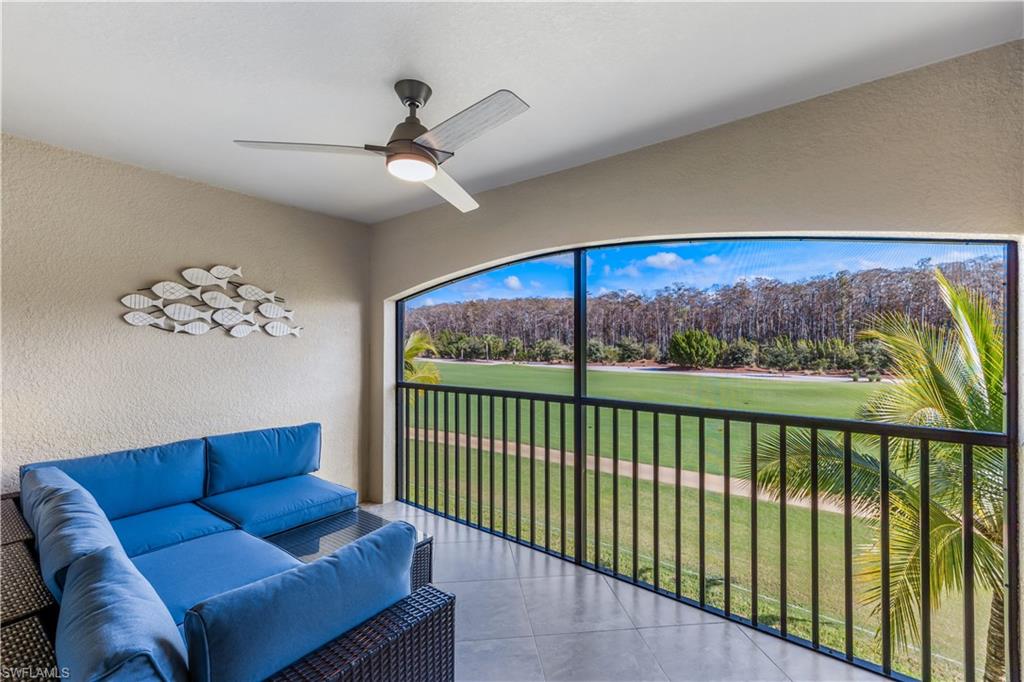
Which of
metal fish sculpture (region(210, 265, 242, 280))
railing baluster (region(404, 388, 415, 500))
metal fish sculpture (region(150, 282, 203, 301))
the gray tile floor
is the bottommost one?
the gray tile floor

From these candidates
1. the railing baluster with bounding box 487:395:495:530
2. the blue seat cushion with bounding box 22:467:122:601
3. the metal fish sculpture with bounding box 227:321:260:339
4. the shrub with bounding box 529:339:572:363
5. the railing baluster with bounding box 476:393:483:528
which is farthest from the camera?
the railing baluster with bounding box 476:393:483:528

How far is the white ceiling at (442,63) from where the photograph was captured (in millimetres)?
1489

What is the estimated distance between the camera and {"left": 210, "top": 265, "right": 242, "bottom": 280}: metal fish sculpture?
10.0 ft

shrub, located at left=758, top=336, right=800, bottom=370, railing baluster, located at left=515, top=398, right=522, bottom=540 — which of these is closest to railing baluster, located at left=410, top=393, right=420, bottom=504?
railing baluster, located at left=515, top=398, right=522, bottom=540

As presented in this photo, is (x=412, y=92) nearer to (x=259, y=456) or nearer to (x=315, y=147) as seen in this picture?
(x=315, y=147)

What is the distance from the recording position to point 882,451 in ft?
6.32

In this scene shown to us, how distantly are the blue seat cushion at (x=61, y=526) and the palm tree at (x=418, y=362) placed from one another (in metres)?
2.34

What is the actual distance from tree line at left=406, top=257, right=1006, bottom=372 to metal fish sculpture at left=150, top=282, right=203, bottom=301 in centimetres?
222

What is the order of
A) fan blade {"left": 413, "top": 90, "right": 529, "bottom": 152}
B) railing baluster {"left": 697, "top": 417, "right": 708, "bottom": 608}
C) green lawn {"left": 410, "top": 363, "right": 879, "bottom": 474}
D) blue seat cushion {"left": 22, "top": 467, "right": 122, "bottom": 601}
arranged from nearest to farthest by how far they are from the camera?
blue seat cushion {"left": 22, "top": 467, "right": 122, "bottom": 601}
fan blade {"left": 413, "top": 90, "right": 529, "bottom": 152}
green lawn {"left": 410, "top": 363, "right": 879, "bottom": 474}
railing baluster {"left": 697, "top": 417, "right": 708, "bottom": 608}

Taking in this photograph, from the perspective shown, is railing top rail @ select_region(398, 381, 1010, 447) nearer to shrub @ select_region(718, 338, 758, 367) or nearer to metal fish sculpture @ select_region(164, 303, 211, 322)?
shrub @ select_region(718, 338, 758, 367)

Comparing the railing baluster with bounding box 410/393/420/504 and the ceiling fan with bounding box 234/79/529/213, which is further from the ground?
the ceiling fan with bounding box 234/79/529/213

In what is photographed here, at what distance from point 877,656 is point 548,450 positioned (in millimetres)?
1995

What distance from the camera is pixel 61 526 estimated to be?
142 centimetres

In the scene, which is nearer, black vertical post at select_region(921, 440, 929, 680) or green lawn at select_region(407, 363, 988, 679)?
black vertical post at select_region(921, 440, 929, 680)
